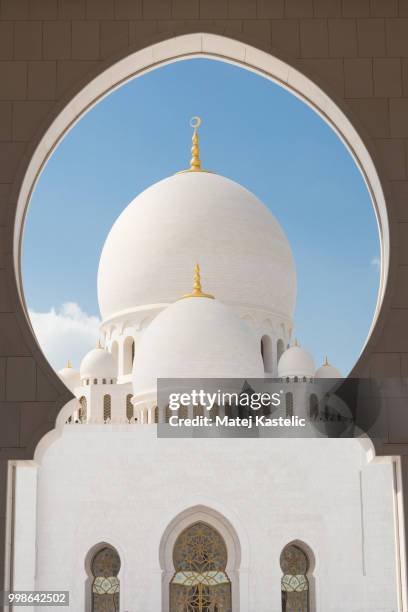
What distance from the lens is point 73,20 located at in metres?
4.68

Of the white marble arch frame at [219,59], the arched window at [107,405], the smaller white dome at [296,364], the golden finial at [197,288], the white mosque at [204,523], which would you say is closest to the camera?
the white marble arch frame at [219,59]

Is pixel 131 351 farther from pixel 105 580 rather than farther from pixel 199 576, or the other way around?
pixel 199 576

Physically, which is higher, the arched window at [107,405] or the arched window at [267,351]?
the arched window at [267,351]

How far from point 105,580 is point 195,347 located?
14.7 feet

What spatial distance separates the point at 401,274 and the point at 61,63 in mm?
1923

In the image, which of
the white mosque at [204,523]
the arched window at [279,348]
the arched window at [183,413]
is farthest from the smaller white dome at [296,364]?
the white mosque at [204,523]

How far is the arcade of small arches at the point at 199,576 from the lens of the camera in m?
14.6

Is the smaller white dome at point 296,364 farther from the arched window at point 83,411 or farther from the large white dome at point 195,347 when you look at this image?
the arched window at point 83,411

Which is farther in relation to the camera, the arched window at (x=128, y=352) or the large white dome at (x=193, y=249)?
the arched window at (x=128, y=352)

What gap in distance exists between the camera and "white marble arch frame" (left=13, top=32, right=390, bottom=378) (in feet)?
14.8

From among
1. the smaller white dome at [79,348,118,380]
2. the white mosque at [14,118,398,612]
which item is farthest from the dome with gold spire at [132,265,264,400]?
the smaller white dome at [79,348,118,380]

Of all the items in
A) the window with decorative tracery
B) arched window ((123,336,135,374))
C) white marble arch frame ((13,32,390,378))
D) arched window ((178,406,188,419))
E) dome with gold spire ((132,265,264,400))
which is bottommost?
white marble arch frame ((13,32,390,378))

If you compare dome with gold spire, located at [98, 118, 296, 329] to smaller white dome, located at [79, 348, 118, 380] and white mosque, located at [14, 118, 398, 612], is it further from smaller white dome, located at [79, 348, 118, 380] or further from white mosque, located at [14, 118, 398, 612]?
white mosque, located at [14, 118, 398, 612]

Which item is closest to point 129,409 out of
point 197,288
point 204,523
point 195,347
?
point 197,288
